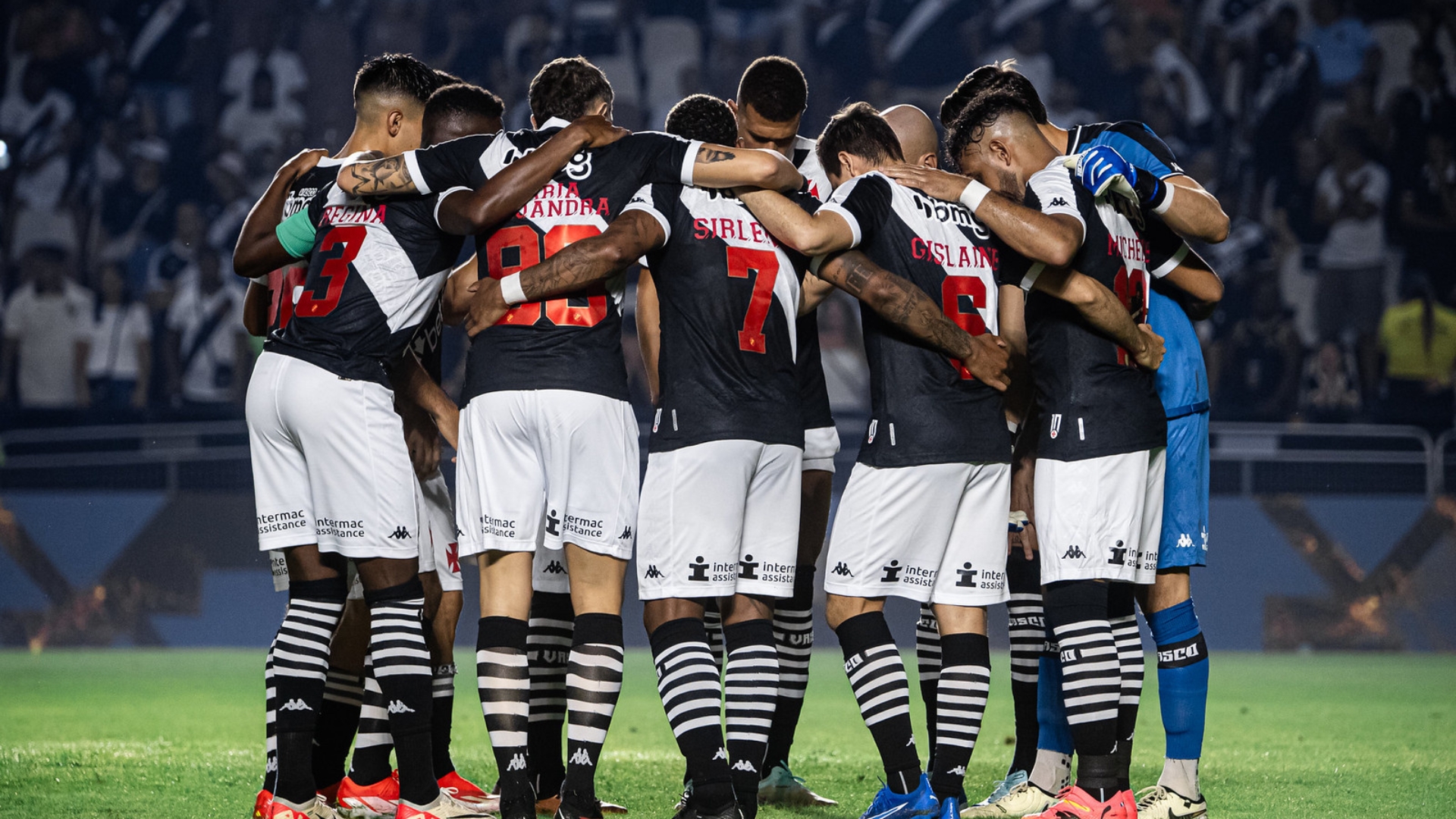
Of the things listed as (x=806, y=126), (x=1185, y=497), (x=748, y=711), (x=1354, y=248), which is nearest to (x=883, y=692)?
(x=748, y=711)

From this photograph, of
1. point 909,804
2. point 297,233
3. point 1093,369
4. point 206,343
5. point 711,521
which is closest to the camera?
point 909,804

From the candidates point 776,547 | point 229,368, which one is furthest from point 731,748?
point 229,368

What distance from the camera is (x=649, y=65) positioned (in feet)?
48.4

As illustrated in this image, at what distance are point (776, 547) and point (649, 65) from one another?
38.1ft

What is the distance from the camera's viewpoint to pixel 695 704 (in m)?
3.83

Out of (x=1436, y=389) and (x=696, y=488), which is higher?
(x=1436, y=389)

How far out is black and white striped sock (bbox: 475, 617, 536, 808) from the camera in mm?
3809

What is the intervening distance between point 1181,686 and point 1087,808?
68 centimetres

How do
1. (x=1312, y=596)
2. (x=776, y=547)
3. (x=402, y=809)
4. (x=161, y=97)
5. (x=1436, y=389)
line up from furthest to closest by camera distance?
(x=161, y=97) < (x=1436, y=389) < (x=1312, y=596) < (x=776, y=547) < (x=402, y=809)

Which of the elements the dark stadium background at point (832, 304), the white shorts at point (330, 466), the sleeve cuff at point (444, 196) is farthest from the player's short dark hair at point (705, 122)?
the dark stadium background at point (832, 304)

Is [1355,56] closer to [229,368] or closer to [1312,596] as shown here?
[1312,596]

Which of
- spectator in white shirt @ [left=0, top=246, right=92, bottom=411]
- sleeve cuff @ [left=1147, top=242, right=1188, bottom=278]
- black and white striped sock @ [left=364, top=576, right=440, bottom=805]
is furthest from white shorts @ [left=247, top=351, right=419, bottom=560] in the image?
spectator in white shirt @ [left=0, top=246, right=92, bottom=411]

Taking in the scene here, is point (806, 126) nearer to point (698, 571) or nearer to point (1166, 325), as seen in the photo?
point (1166, 325)

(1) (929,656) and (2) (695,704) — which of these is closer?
(2) (695,704)
